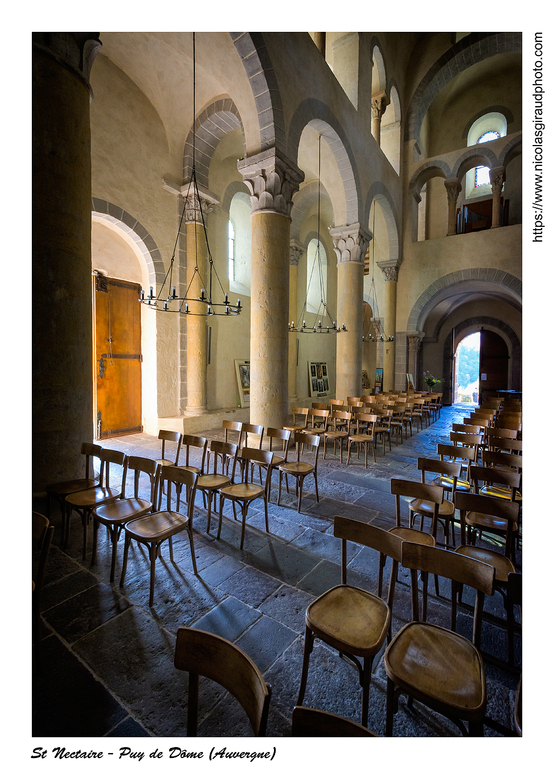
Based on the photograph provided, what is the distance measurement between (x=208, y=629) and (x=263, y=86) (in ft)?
22.2

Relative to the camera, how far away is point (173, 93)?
7.46 meters

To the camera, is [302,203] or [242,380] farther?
[302,203]

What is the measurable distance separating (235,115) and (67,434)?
7.24m

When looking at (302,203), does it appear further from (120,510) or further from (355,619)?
(355,619)

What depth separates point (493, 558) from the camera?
226 cm

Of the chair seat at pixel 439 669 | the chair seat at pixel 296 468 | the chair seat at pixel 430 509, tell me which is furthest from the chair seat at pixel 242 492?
the chair seat at pixel 439 669

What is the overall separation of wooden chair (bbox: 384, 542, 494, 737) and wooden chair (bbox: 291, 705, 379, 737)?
0.66 m

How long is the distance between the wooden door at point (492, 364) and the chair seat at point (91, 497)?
56.1ft

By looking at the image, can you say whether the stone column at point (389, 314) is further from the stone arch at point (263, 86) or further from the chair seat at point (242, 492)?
the chair seat at point (242, 492)

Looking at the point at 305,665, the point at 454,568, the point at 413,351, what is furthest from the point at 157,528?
the point at 413,351

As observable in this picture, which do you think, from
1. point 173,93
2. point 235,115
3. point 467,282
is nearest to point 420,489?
point 235,115

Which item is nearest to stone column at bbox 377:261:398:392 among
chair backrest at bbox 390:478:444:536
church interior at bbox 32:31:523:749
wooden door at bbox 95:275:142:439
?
church interior at bbox 32:31:523:749

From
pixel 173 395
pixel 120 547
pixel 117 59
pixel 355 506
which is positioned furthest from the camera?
pixel 173 395

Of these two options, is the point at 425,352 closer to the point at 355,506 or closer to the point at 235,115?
the point at 235,115
